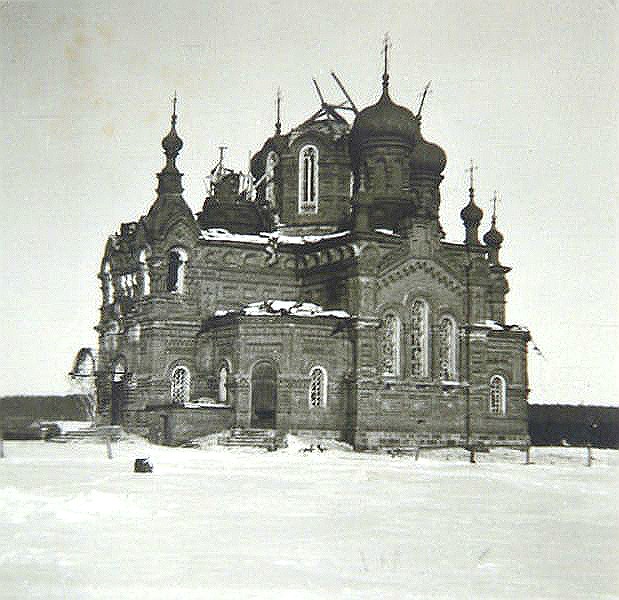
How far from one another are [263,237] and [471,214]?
925cm

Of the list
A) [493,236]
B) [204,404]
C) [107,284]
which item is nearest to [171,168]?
[107,284]

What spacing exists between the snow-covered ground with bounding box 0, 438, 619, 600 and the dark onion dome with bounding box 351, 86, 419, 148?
886 inches

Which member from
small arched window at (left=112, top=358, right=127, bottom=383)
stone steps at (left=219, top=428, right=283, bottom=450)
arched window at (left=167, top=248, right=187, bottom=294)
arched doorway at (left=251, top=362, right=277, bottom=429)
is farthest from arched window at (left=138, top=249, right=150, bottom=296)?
stone steps at (left=219, top=428, right=283, bottom=450)

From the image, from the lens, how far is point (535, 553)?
47.6 feet

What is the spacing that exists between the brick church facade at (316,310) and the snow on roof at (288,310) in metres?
0.11

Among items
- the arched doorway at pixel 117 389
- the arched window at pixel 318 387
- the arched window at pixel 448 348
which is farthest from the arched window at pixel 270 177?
the arched window at pixel 318 387

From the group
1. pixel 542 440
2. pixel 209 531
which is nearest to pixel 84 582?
pixel 209 531

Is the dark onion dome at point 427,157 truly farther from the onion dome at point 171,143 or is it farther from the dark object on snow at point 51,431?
the dark object on snow at point 51,431

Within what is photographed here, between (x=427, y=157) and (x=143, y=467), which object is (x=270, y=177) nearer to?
(x=427, y=157)

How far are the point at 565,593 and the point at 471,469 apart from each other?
726 inches

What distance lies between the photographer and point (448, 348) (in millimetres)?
43656

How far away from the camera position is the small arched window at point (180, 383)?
43500mm

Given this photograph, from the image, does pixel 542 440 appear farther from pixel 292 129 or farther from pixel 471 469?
pixel 471 469

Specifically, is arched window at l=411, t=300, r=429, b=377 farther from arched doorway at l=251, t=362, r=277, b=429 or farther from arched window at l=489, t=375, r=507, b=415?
arched doorway at l=251, t=362, r=277, b=429
